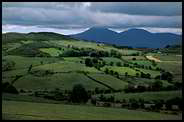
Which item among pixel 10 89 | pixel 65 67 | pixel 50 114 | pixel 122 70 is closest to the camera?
pixel 50 114

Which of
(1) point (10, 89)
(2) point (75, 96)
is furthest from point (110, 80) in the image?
(1) point (10, 89)

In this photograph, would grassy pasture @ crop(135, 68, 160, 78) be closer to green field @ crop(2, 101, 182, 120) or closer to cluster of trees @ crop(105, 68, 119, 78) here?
cluster of trees @ crop(105, 68, 119, 78)

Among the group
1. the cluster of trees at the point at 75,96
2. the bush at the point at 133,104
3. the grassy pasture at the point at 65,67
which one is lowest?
the bush at the point at 133,104

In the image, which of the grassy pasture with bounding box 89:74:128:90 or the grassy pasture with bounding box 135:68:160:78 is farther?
the grassy pasture with bounding box 135:68:160:78

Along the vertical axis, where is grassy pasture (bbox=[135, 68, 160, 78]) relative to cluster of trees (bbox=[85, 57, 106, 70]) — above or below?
below

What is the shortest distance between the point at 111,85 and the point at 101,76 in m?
1.89

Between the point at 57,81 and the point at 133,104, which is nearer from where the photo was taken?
the point at 133,104

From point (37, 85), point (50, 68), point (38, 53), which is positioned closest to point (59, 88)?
point (37, 85)

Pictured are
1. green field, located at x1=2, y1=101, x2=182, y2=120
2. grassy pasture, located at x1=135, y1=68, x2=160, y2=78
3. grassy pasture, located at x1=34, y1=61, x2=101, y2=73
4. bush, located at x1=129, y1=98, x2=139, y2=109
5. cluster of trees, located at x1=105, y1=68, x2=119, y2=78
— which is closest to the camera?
green field, located at x1=2, y1=101, x2=182, y2=120

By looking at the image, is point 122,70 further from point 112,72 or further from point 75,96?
point 75,96

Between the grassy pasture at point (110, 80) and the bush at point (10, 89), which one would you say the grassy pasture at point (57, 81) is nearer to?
the grassy pasture at point (110, 80)

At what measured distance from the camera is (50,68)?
2944 centimetres

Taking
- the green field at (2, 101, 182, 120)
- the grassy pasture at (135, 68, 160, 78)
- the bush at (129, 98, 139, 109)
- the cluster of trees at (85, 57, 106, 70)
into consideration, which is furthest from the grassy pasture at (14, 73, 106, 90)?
the green field at (2, 101, 182, 120)

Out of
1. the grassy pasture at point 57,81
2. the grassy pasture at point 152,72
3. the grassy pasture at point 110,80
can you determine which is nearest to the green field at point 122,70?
the grassy pasture at point 152,72
